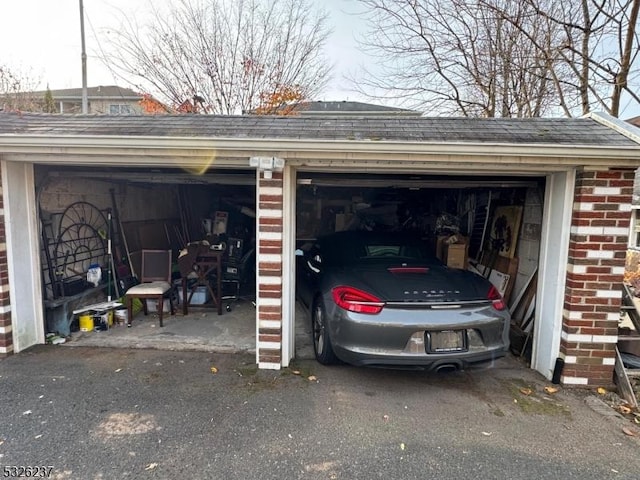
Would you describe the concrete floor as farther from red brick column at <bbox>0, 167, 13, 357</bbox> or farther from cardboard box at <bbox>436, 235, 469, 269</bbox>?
cardboard box at <bbox>436, 235, 469, 269</bbox>

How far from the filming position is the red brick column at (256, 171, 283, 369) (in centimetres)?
350

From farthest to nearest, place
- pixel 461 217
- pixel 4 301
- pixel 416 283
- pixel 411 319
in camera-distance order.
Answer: pixel 461 217 < pixel 4 301 < pixel 416 283 < pixel 411 319

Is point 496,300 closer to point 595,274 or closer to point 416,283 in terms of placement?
point 416,283

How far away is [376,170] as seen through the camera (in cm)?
372

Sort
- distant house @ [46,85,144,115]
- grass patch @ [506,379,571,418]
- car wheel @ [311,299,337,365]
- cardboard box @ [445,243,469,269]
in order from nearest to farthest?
grass patch @ [506,379,571,418] → car wheel @ [311,299,337,365] → cardboard box @ [445,243,469,269] → distant house @ [46,85,144,115]

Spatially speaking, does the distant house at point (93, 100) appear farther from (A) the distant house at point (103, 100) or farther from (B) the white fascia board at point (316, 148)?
(B) the white fascia board at point (316, 148)

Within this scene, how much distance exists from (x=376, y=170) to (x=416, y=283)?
1.21 meters

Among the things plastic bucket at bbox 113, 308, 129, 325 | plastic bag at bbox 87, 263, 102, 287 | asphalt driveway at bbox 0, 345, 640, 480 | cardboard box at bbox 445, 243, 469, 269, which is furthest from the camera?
cardboard box at bbox 445, 243, 469, 269

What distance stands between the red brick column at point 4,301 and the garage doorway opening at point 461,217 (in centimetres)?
314

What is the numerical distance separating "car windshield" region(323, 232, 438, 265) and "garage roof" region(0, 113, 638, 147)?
1.41 metres

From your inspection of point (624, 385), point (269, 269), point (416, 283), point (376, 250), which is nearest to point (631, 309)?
point (624, 385)

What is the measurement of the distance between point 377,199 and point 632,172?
4.84m

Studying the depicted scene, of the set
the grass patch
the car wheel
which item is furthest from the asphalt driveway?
the car wheel

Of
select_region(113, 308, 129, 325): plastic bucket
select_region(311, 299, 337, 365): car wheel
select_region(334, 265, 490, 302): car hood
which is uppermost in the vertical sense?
select_region(334, 265, 490, 302): car hood
